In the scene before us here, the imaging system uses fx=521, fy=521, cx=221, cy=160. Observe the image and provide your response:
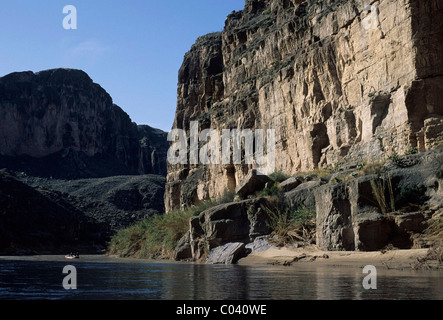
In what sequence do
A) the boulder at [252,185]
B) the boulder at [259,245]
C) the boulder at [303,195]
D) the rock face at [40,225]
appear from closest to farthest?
the boulder at [259,245], the boulder at [303,195], the boulder at [252,185], the rock face at [40,225]

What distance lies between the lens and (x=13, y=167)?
11944 centimetres

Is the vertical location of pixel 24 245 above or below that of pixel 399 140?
below

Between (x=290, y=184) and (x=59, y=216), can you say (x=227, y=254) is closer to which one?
(x=290, y=184)

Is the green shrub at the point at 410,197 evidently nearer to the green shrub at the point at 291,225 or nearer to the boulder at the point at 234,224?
the green shrub at the point at 291,225

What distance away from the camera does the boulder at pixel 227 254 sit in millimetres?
22078

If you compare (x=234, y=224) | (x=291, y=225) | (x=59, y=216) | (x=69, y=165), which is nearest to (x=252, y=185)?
(x=234, y=224)

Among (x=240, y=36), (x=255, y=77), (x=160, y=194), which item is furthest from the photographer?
(x=160, y=194)

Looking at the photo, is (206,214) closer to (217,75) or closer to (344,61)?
(344,61)

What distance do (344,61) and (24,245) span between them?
50.6 meters

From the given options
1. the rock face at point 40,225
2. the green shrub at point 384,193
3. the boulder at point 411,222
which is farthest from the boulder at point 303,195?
the rock face at point 40,225

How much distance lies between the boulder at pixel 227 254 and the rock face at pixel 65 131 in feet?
346

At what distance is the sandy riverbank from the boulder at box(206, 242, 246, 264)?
1.38ft

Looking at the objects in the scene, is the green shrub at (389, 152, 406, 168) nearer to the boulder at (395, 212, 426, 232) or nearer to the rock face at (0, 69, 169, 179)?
the boulder at (395, 212, 426, 232)
